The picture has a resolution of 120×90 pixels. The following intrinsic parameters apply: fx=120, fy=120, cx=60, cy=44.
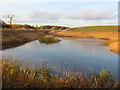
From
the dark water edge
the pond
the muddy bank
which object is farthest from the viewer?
the muddy bank

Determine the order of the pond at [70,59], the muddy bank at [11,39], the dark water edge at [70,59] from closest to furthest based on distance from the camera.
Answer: the dark water edge at [70,59] → the pond at [70,59] → the muddy bank at [11,39]

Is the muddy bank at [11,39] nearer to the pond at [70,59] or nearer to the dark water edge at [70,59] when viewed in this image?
the pond at [70,59]

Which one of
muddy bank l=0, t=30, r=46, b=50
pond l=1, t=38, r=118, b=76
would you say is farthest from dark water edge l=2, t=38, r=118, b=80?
muddy bank l=0, t=30, r=46, b=50

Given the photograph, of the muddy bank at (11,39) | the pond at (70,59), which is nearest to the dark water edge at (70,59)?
the pond at (70,59)

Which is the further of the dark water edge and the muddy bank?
the muddy bank

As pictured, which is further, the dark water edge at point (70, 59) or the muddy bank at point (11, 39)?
the muddy bank at point (11, 39)

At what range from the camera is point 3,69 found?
702cm

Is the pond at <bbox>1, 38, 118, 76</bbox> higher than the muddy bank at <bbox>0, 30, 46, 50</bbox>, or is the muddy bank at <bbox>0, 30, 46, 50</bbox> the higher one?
the muddy bank at <bbox>0, 30, 46, 50</bbox>

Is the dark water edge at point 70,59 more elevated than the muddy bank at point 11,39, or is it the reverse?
the muddy bank at point 11,39

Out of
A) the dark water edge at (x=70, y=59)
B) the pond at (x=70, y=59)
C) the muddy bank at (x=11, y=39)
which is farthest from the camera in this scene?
the muddy bank at (x=11, y=39)

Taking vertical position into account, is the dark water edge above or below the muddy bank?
below

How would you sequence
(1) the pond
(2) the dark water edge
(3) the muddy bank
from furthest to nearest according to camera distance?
(3) the muddy bank
(1) the pond
(2) the dark water edge

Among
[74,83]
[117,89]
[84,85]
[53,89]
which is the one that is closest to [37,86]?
[53,89]

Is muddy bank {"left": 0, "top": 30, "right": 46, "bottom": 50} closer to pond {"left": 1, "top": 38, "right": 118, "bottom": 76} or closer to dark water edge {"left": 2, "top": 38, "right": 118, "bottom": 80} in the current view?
pond {"left": 1, "top": 38, "right": 118, "bottom": 76}
